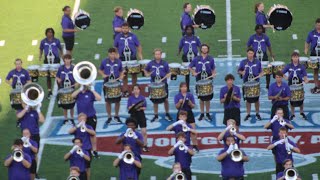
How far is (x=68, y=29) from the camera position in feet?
105

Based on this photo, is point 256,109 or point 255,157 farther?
point 256,109

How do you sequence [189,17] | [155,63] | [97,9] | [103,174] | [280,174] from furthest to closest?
[97,9]
[189,17]
[155,63]
[103,174]
[280,174]

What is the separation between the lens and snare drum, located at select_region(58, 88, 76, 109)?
28078 millimetres

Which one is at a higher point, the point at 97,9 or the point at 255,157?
the point at 97,9

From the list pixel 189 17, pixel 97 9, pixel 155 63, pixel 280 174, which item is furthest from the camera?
pixel 97 9

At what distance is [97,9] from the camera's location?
36.6 m

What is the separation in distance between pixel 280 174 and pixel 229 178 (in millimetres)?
1206

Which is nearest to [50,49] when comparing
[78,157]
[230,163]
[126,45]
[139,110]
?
[126,45]

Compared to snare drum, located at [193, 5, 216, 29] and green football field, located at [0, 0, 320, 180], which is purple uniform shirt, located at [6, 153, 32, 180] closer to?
green football field, located at [0, 0, 320, 180]

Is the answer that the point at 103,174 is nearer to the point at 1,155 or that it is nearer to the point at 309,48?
the point at 1,155

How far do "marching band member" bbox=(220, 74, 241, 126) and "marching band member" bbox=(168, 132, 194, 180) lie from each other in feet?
8.54


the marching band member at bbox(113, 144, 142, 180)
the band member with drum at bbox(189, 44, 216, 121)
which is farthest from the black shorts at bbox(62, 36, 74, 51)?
the marching band member at bbox(113, 144, 142, 180)

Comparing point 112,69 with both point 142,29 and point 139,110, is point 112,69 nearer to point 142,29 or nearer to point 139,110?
point 139,110

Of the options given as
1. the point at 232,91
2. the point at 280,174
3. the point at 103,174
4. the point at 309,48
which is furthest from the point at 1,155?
the point at 309,48
